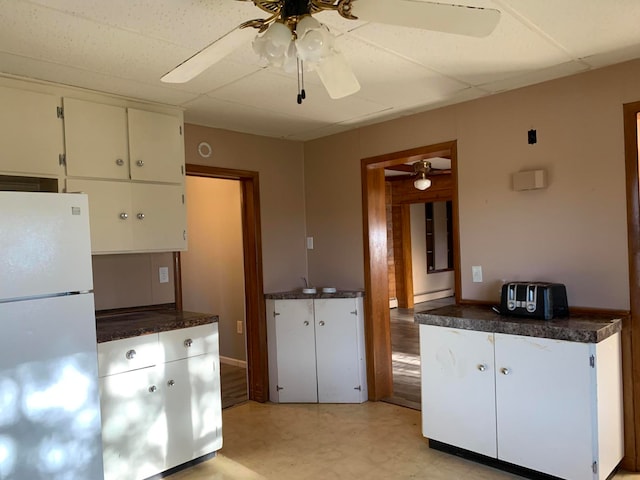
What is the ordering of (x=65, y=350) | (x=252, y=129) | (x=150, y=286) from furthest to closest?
(x=252, y=129) < (x=150, y=286) < (x=65, y=350)

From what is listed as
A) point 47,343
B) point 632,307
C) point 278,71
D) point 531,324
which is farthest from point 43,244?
point 632,307

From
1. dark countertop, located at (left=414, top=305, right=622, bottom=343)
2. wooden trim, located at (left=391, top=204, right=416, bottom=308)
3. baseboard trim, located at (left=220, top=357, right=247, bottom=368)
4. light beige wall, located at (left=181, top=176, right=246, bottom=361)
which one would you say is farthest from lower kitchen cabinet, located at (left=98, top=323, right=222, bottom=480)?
wooden trim, located at (left=391, top=204, right=416, bottom=308)

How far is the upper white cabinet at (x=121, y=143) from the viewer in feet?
8.81

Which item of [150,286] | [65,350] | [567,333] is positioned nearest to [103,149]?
[150,286]

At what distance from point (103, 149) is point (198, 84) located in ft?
2.28

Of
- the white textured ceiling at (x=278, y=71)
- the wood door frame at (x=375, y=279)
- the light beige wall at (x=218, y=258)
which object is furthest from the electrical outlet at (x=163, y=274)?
the wood door frame at (x=375, y=279)

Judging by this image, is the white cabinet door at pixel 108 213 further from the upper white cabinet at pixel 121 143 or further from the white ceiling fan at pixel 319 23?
the white ceiling fan at pixel 319 23

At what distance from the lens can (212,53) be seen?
1.71 m

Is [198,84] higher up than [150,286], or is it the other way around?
[198,84]

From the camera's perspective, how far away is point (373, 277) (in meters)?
3.91

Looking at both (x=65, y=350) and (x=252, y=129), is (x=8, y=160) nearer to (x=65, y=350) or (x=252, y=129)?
(x=65, y=350)

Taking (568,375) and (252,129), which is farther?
(252,129)

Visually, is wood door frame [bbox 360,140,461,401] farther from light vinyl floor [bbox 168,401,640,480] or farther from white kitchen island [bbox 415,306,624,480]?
white kitchen island [bbox 415,306,624,480]

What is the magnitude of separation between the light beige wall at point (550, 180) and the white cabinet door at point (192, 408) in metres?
1.82
